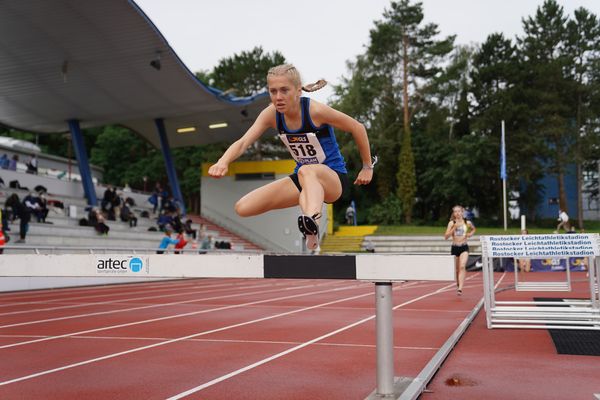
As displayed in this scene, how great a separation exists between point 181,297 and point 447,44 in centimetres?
3949

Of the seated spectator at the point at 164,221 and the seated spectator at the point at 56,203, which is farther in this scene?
the seated spectator at the point at 164,221

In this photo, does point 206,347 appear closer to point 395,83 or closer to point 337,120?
point 337,120

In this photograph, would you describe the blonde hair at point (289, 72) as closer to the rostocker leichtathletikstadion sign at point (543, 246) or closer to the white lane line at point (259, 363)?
the white lane line at point (259, 363)

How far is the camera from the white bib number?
4.29 m

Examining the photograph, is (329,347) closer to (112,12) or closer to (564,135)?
(112,12)

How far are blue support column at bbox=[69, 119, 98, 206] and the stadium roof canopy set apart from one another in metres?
0.60

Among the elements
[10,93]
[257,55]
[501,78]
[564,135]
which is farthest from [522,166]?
[10,93]

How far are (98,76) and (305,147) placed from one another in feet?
71.1

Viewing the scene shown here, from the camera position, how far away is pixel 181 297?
14594 millimetres

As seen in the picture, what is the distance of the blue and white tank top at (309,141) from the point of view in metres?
4.25

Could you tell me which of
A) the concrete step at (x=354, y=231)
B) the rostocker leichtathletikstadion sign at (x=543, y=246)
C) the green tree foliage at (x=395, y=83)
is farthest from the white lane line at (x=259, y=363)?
the green tree foliage at (x=395, y=83)

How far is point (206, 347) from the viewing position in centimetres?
693

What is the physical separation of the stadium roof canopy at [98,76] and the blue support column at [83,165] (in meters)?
0.60

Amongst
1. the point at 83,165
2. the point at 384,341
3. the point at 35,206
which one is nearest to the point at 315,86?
the point at 384,341
